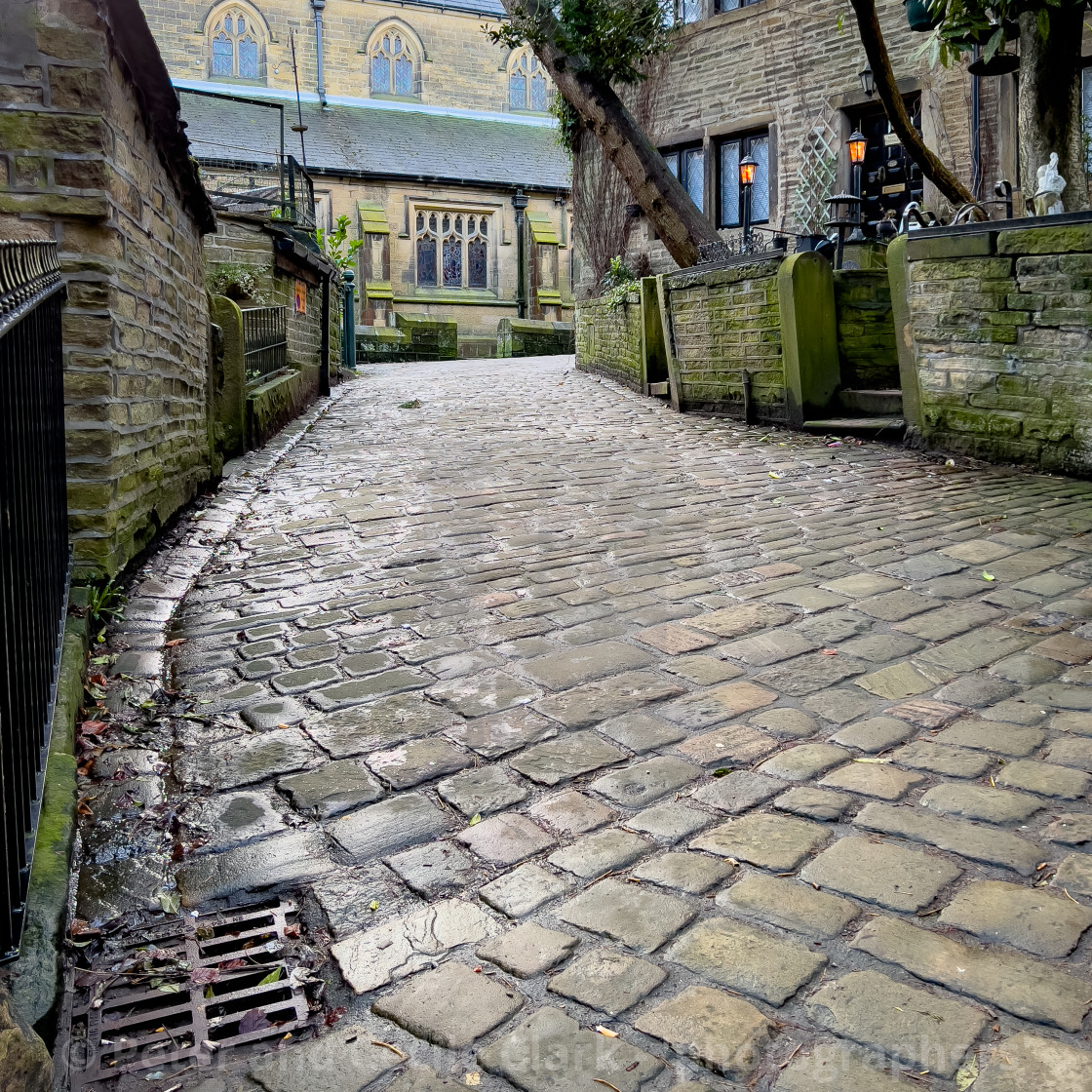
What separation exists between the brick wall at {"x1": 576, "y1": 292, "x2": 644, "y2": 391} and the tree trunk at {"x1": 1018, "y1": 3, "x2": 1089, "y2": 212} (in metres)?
5.39

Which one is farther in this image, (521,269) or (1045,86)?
(521,269)

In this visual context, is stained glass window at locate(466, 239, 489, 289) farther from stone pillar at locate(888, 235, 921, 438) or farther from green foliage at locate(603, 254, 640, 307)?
stone pillar at locate(888, 235, 921, 438)

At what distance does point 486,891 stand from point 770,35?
61.6ft

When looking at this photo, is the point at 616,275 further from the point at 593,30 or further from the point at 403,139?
the point at 403,139

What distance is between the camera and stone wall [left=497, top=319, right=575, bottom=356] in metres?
28.9

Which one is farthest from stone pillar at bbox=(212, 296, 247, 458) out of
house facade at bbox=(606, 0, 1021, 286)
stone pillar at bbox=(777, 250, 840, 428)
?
house facade at bbox=(606, 0, 1021, 286)

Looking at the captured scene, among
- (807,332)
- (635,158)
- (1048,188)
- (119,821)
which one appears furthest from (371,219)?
(119,821)

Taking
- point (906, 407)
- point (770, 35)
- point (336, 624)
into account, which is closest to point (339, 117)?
point (770, 35)

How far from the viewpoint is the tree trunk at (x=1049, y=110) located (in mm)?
9523

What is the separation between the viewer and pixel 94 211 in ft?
13.1

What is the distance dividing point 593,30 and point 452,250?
1974 centimetres

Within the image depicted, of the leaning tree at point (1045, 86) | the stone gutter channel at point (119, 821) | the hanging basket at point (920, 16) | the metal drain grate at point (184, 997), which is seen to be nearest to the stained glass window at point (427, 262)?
the leaning tree at point (1045, 86)

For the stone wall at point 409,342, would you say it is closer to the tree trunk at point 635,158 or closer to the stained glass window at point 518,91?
the tree trunk at point 635,158

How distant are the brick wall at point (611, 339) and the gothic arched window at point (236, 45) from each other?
72.8ft
